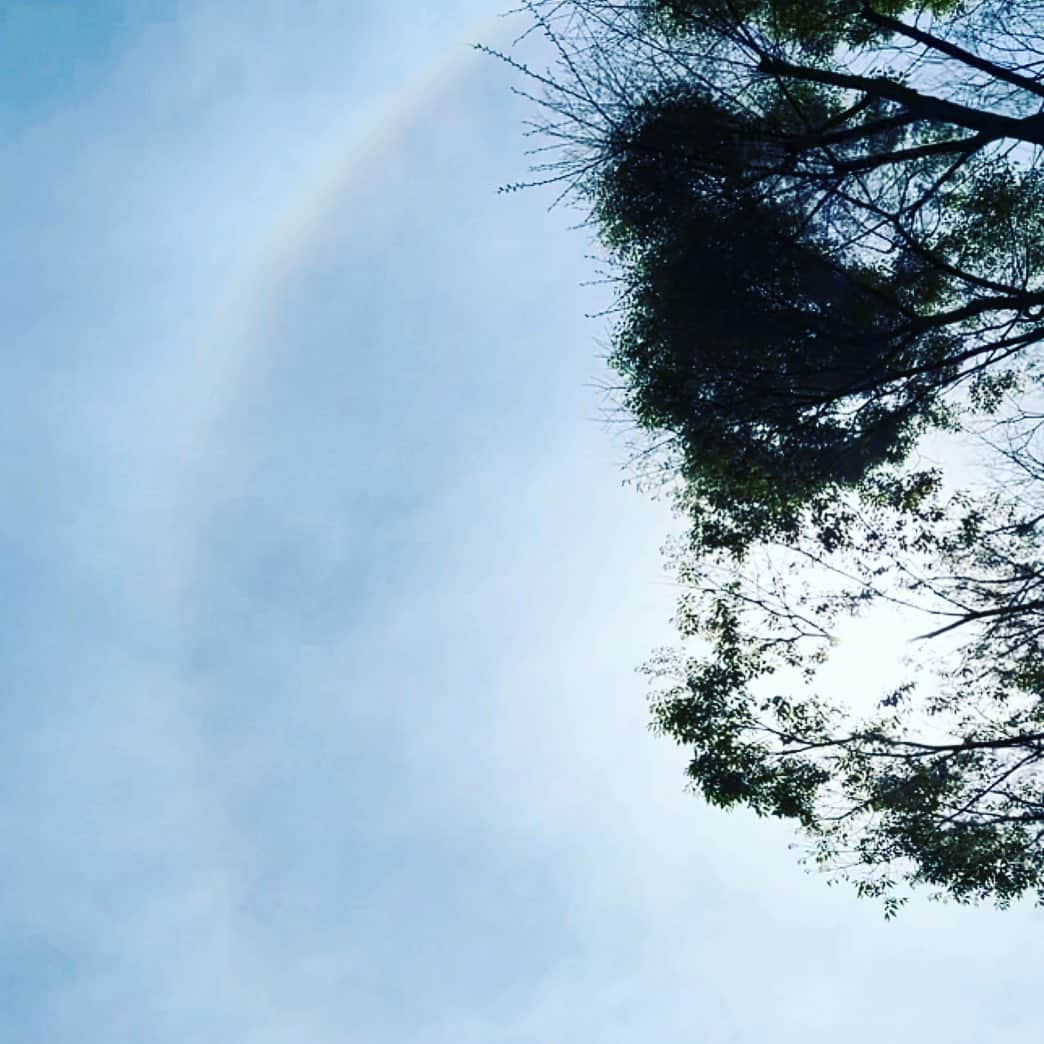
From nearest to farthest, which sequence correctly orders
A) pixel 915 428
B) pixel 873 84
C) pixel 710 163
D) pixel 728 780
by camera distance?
pixel 873 84 → pixel 710 163 → pixel 728 780 → pixel 915 428

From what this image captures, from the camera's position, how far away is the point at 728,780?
31.4 feet

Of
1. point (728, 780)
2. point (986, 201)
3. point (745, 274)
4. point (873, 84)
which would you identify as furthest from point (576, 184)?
point (728, 780)

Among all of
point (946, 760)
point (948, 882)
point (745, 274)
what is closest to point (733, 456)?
point (745, 274)

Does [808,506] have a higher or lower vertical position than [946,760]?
higher

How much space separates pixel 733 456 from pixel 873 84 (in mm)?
3919

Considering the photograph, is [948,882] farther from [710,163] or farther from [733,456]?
[710,163]

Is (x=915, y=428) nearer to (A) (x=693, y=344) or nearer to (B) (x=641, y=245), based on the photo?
(A) (x=693, y=344)

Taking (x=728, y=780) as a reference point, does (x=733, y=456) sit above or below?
above

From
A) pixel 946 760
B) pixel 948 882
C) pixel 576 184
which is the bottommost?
pixel 948 882

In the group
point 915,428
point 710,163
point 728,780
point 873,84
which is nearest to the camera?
point 873,84

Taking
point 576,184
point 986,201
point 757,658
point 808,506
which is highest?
point 576,184

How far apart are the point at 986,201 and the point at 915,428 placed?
103 inches

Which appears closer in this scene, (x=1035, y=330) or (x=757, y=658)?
(x=1035, y=330)

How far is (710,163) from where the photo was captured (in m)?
8.91
